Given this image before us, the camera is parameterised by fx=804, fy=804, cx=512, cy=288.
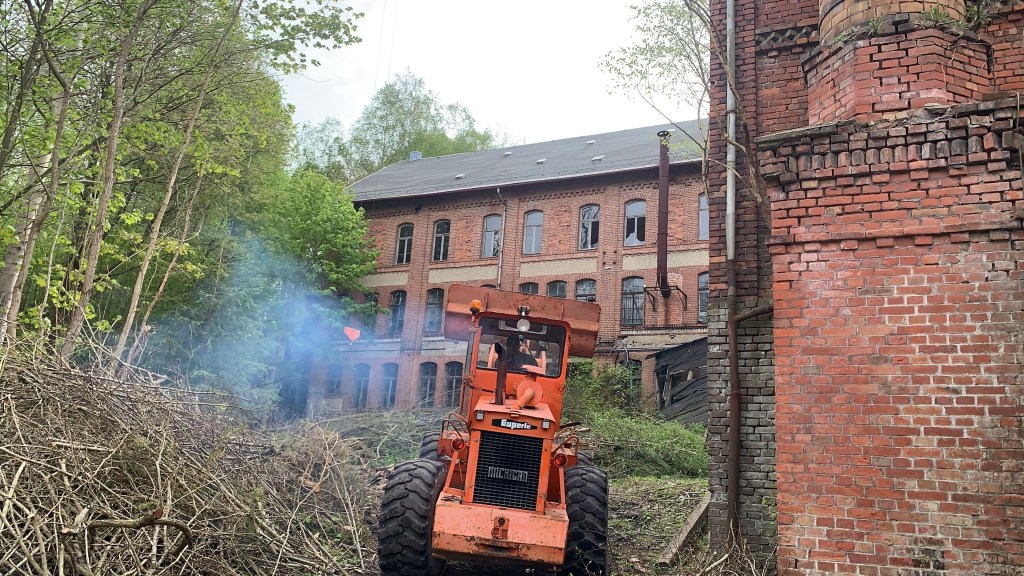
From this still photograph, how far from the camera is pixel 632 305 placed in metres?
29.8

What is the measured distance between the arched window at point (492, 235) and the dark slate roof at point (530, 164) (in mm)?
1461

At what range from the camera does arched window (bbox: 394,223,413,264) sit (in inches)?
1419

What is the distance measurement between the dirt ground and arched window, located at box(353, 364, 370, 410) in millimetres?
21468

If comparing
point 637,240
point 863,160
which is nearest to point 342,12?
point 863,160

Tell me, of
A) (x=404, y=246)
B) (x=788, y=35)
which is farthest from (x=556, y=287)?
(x=788, y=35)

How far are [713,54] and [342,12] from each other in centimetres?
655

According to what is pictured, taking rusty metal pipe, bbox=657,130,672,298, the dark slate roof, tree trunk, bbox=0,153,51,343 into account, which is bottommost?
tree trunk, bbox=0,153,51,343

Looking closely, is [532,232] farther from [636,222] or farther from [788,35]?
[788,35]

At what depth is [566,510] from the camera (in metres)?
7.81

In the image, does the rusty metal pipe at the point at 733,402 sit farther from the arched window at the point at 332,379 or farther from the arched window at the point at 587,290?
the arched window at the point at 332,379

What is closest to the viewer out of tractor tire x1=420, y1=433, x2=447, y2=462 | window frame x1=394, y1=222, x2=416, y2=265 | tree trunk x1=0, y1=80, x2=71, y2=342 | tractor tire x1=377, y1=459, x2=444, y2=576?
tractor tire x1=377, y1=459, x2=444, y2=576

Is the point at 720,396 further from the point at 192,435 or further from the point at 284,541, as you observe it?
the point at 192,435

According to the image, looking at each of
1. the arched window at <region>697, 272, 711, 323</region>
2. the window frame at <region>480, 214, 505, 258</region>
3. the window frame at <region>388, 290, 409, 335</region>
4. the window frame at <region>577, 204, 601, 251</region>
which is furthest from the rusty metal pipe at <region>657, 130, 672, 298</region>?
the window frame at <region>388, 290, 409, 335</region>

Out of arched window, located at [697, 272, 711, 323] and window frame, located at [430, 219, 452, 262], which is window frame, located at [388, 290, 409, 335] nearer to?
window frame, located at [430, 219, 452, 262]
